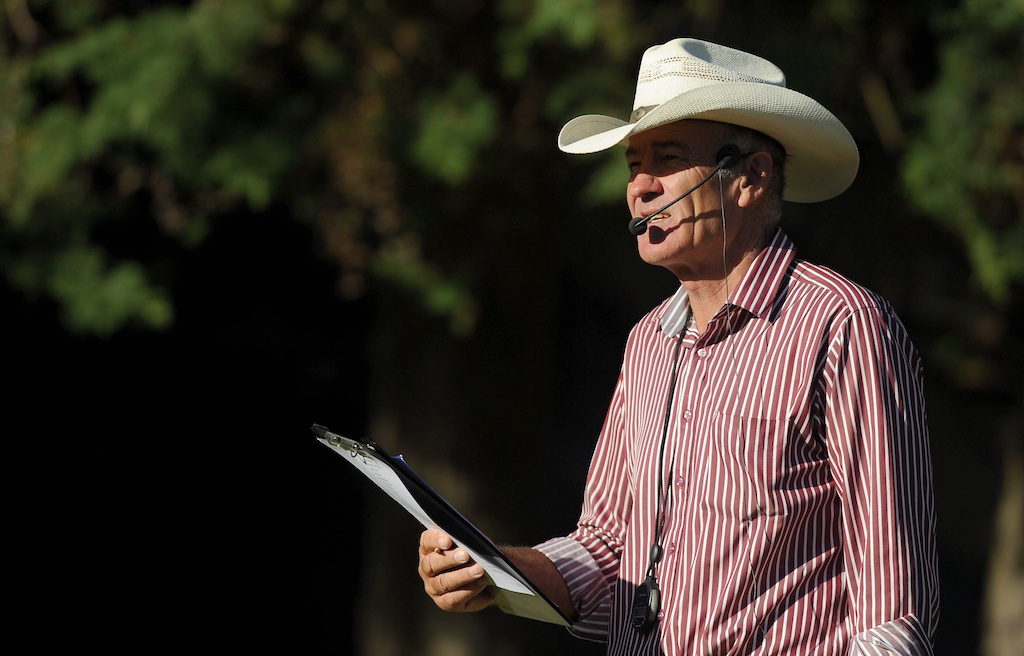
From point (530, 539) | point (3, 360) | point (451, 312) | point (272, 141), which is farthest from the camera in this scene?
point (3, 360)

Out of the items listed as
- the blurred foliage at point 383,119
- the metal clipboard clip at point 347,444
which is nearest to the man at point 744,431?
the metal clipboard clip at point 347,444

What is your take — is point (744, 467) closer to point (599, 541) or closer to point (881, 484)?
point (881, 484)

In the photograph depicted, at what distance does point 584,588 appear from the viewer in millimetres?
2287

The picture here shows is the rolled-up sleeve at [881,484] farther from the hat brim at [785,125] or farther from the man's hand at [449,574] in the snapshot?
the man's hand at [449,574]

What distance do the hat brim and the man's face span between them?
0.04 m

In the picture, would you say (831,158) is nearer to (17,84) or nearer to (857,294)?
(857,294)

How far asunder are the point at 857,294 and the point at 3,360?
19.0 ft

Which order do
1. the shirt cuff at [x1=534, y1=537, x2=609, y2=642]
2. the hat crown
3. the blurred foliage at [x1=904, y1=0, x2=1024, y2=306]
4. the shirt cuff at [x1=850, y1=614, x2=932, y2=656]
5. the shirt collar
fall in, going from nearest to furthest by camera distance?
the shirt cuff at [x1=850, y1=614, x2=932, y2=656] → the shirt collar → the hat crown → the shirt cuff at [x1=534, y1=537, x2=609, y2=642] → the blurred foliage at [x1=904, y1=0, x2=1024, y2=306]

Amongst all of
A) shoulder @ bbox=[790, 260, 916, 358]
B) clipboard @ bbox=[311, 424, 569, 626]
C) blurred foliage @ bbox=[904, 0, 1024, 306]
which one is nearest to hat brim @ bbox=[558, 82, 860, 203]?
shoulder @ bbox=[790, 260, 916, 358]

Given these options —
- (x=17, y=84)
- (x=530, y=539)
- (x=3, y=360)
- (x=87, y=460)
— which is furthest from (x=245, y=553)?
(x=17, y=84)

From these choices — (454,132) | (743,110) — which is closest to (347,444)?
(743,110)

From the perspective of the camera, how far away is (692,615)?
2.01 meters

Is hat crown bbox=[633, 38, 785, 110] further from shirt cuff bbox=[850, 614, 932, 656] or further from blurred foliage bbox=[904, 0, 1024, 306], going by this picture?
blurred foliage bbox=[904, 0, 1024, 306]

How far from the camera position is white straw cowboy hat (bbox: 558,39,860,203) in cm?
205
